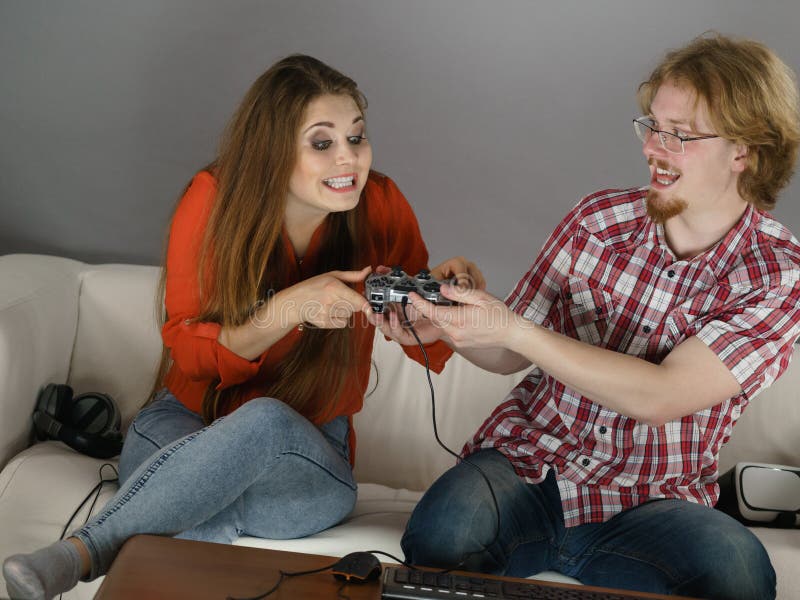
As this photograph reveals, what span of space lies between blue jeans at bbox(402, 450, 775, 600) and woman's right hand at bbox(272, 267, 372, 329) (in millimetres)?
371

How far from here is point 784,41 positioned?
8.07 ft

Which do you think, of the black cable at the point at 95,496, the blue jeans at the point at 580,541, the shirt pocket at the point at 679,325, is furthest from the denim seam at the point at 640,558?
the black cable at the point at 95,496

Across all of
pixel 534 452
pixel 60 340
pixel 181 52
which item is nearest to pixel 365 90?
pixel 181 52

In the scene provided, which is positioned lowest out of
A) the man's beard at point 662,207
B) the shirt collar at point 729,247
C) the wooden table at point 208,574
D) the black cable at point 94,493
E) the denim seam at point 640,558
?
the black cable at point 94,493

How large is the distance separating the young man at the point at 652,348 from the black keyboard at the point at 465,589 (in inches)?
10.5

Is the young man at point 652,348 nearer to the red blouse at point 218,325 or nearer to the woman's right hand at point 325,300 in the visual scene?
the woman's right hand at point 325,300

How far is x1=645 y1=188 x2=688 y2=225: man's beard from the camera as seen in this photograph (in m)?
1.69

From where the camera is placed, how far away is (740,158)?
169 centimetres

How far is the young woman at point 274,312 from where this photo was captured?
1581mm

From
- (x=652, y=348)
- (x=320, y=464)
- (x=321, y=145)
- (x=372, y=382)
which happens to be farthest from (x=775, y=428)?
(x=321, y=145)

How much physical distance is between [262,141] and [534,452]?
0.79m

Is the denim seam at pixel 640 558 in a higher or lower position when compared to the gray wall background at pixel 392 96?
lower

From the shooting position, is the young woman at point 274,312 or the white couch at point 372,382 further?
the white couch at point 372,382

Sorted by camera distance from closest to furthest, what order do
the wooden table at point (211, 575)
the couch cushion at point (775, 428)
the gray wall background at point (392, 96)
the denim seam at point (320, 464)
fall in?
1. the wooden table at point (211, 575)
2. the denim seam at point (320, 464)
3. the couch cushion at point (775, 428)
4. the gray wall background at point (392, 96)
